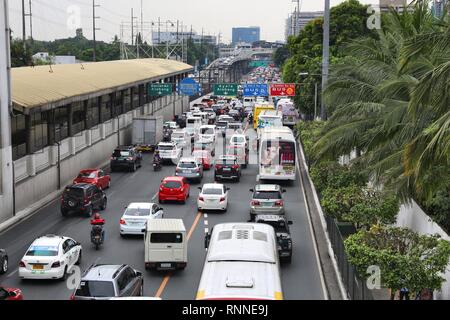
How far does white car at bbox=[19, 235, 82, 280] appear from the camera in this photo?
2180 cm

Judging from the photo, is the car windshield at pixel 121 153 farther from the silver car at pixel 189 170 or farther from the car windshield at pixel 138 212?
the car windshield at pixel 138 212

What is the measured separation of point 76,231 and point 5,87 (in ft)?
24.2

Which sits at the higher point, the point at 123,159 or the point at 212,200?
the point at 123,159

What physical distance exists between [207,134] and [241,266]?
1599 inches

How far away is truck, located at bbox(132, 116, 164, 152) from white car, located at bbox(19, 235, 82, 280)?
33659 millimetres

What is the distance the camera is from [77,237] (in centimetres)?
2867

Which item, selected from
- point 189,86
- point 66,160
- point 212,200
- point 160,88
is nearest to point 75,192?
point 212,200

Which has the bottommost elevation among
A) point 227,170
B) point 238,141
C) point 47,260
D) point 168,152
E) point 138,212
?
point 227,170

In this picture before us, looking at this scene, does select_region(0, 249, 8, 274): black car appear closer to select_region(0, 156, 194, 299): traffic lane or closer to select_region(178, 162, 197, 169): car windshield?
select_region(0, 156, 194, 299): traffic lane

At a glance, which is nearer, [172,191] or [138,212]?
[138,212]

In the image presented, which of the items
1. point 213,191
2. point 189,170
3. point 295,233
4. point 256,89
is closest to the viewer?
point 295,233

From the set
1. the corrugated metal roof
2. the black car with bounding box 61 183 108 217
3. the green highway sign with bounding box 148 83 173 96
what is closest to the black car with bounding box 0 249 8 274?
the black car with bounding box 61 183 108 217

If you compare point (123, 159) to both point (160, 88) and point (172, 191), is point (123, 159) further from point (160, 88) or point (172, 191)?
point (160, 88)
